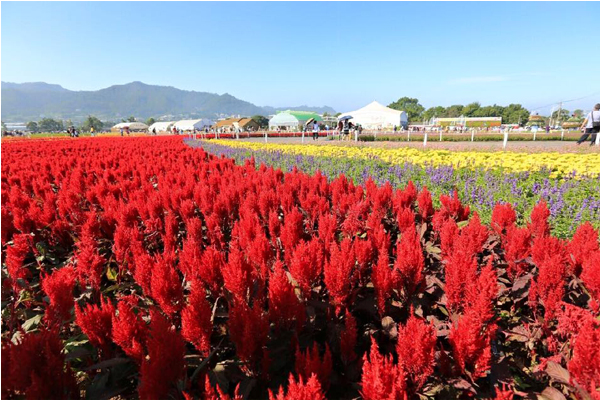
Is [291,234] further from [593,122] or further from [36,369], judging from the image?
[593,122]

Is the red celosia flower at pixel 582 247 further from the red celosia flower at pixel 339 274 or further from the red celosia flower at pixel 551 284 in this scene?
the red celosia flower at pixel 339 274

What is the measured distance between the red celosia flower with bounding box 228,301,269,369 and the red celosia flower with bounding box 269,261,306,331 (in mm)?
118

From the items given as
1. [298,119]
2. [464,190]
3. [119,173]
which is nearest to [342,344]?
[464,190]

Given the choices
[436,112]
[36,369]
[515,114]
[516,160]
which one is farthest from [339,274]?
[436,112]

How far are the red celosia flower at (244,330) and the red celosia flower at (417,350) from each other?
50cm

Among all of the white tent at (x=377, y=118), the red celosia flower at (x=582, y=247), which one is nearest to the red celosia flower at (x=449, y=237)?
the red celosia flower at (x=582, y=247)

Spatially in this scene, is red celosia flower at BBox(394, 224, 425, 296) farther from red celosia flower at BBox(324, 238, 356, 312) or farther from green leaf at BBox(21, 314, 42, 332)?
green leaf at BBox(21, 314, 42, 332)

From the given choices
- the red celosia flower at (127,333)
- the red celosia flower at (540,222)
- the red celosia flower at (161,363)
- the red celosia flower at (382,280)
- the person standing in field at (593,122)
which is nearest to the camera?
the red celosia flower at (161,363)

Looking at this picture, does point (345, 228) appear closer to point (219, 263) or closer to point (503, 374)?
point (219, 263)

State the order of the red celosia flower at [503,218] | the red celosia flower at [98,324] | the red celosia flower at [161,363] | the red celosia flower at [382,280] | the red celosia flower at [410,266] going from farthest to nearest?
the red celosia flower at [503,218]
the red celosia flower at [410,266]
the red celosia flower at [382,280]
the red celosia flower at [98,324]
the red celosia flower at [161,363]

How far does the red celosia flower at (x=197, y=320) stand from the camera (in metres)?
1.21

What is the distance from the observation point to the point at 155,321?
1.11 m

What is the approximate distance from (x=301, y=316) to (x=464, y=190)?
14.6ft

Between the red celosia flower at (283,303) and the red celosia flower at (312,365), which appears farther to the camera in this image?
the red celosia flower at (283,303)
